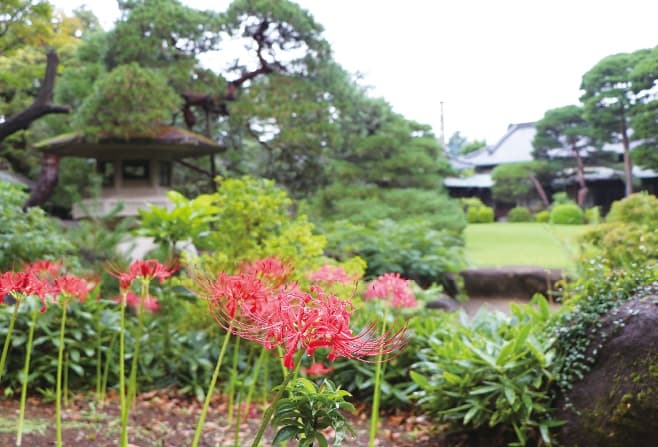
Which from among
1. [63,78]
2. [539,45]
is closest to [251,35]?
[63,78]

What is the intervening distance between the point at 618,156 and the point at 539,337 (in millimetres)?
2856

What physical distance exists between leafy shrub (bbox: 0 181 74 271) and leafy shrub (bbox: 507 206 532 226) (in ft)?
11.4

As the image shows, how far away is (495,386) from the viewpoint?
171 centimetres

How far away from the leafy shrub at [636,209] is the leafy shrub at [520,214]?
1.15m

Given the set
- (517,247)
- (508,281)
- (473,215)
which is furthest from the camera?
(473,215)

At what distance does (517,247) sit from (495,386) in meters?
3.63

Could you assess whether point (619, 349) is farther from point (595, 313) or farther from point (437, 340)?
point (437, 340)

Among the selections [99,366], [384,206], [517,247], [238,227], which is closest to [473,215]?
[517,247]

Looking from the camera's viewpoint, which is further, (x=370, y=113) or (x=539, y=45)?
(x=370, y=113)

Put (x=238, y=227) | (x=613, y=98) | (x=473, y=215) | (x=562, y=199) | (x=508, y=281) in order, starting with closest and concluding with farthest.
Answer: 1. (x=238, y=227)
2. (x=613, y=98)
3. (x=562, y=199)
4. (x=508, y=281)
5. (x=473, y=215)

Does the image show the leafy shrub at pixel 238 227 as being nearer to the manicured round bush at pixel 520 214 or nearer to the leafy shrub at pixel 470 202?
the manicured round bush at pixel 520 214

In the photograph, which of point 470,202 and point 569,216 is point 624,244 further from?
point 470,202

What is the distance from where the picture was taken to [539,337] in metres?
1.90

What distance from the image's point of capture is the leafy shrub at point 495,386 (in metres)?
1.66
